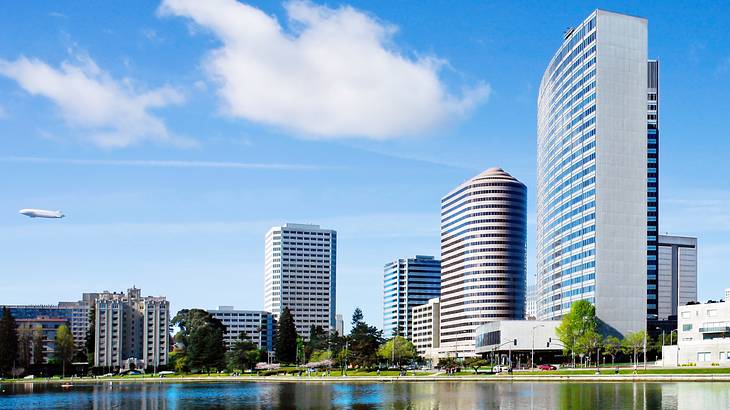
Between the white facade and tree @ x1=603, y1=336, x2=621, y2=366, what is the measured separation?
16.3m

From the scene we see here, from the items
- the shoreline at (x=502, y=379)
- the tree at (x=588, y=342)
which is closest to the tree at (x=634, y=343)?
the tree at (x=588, y=342)

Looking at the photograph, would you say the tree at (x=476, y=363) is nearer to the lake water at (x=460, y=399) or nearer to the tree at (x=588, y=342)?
the tree at (x=588, y=342)

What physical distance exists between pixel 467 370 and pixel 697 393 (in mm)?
98549

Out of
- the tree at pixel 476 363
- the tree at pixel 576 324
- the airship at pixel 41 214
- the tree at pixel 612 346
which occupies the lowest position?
the tree at pixel 476 363

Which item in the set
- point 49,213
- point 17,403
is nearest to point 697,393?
point 49,213

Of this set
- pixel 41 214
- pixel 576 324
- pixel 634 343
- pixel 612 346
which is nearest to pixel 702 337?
pixel 634 343

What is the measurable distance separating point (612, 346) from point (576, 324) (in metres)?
8.71

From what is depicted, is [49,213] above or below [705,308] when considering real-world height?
above

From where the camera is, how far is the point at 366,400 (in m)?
106

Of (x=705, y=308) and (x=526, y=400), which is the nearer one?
(x=526, y=400)

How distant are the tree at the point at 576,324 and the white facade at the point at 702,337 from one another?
20.9 meters

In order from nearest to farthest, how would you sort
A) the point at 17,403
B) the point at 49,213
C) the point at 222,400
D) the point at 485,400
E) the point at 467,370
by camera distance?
the point at 485,400 < the point at 49,213 < the point at 222,400 < the point at 17,403 < the point at 467,370

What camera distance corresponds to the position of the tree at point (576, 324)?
190625mm

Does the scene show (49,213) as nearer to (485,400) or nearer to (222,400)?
(222,400)
